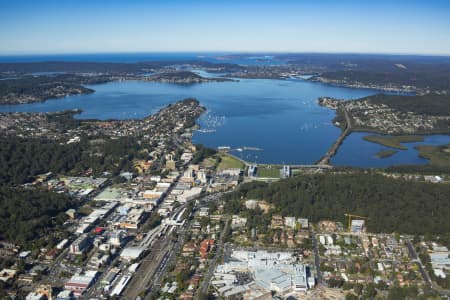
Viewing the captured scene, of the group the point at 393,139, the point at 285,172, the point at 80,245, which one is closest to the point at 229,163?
the point at 285,172

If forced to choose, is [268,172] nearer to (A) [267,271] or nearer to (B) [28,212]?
(A) [267,271]

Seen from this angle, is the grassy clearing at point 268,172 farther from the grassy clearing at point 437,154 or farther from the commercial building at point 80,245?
the commercial building at point 80,245

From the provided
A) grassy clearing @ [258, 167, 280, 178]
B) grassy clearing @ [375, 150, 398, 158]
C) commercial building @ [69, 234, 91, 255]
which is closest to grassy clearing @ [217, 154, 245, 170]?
grassy clearing @ [258, 167, 280, 178]

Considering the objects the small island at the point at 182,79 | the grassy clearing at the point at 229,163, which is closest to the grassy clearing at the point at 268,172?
the grassy clearing at the point at 229,163

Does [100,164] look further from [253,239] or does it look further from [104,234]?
[253,239]

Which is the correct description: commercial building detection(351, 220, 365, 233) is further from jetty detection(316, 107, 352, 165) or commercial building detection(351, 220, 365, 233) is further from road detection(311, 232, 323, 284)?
jetty detection(316, 107, 352, 165)

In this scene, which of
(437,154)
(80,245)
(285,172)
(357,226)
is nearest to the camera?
(80,245)
